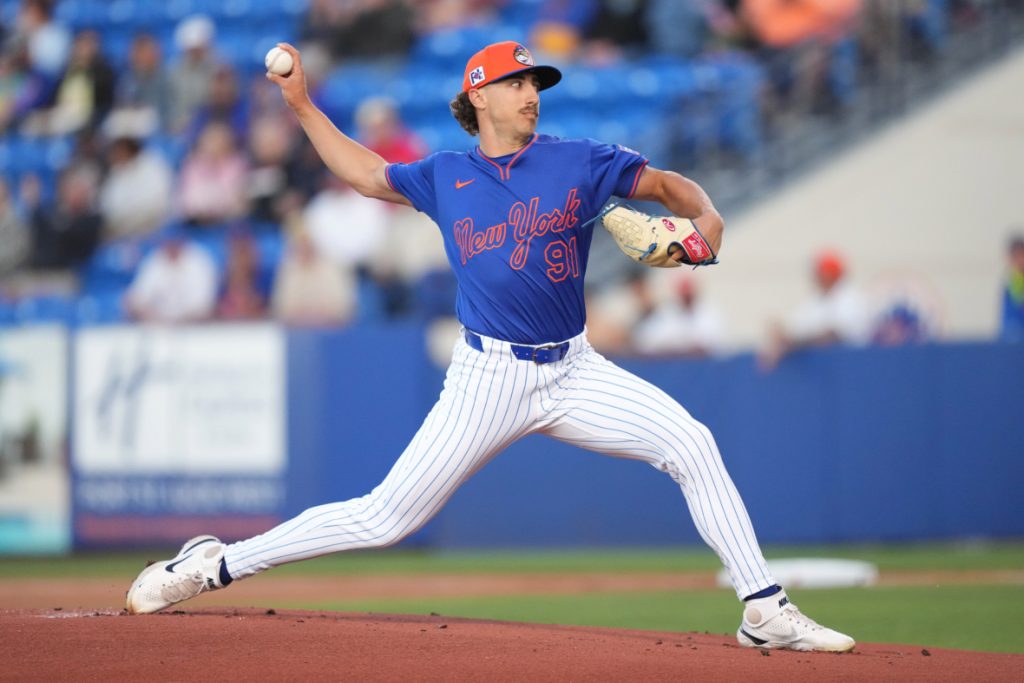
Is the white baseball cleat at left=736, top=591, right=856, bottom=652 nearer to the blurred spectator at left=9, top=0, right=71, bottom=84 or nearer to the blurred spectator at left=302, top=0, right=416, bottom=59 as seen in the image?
the blurred spectator at left=302, top=0, right=416, bottom=59

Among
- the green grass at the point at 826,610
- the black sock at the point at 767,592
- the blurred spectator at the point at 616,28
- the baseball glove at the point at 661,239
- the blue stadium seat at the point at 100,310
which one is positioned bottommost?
the green grass at the point at 826,610

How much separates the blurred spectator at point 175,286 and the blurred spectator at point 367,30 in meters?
3.70

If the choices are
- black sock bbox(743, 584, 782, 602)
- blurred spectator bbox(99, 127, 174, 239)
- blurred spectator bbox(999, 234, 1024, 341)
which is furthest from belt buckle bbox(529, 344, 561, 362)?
blurred spectator bbox(99, 127, 174, 239)

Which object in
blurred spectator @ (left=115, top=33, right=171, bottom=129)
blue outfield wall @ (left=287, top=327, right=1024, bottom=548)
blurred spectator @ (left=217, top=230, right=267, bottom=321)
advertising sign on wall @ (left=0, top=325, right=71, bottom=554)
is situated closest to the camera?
blue outfield wall @ (left=287, top=327, right=1024, bottom=548)

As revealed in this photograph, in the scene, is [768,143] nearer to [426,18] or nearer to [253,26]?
[426,18]

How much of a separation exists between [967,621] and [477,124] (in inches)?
135

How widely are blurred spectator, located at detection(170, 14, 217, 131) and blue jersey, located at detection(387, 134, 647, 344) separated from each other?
32.6ft

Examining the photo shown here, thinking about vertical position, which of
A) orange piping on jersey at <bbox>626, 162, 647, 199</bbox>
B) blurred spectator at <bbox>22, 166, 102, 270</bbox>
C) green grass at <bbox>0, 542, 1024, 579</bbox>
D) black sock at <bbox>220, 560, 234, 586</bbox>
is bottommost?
green grass at <bbox>0, 542, 1024, 579</bbox>

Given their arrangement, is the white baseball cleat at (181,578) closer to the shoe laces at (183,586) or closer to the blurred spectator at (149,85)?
the shoe laces at (183,586)

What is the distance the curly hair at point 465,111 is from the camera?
536cm

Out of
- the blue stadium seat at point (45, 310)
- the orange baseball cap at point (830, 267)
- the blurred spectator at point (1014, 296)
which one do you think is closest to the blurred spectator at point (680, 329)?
the orange baseball cap at point (830, 267)

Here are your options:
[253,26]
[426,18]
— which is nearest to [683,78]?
[426,18]

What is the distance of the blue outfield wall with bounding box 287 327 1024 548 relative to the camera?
10930 mm

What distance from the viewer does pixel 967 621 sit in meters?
6.95
